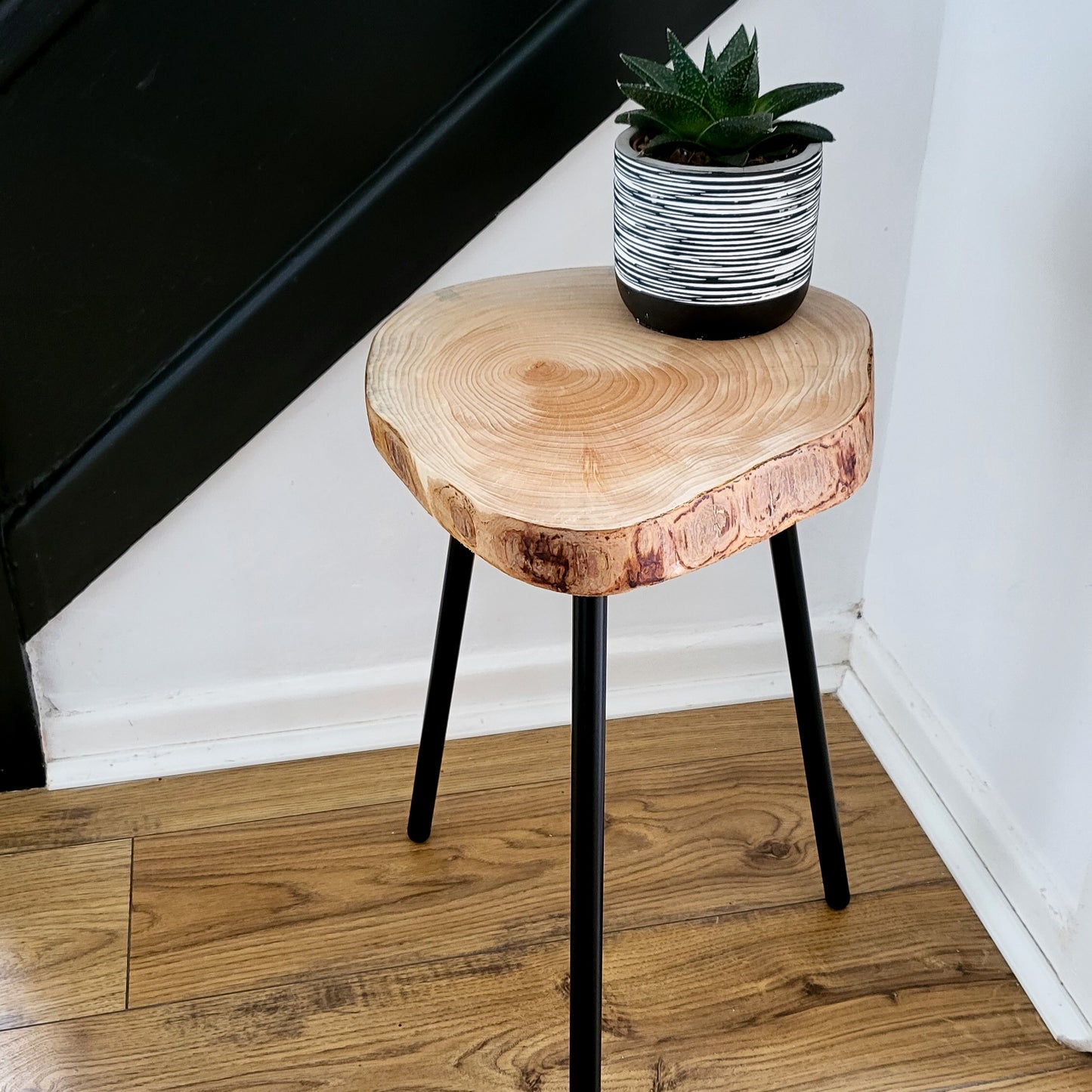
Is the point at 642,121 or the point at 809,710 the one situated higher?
the point at 642,121

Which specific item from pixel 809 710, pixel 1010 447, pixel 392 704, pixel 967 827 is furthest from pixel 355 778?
Result: pixel 1010 447

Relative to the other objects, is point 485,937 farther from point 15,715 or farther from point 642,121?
point 642,121

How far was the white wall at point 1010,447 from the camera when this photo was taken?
2.77ft

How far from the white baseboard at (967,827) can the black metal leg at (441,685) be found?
1.55 feet

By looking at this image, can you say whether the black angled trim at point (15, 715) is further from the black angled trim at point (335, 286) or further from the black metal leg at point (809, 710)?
the black metal leg at point (809, 710)

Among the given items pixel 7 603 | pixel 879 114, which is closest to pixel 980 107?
pixel 879 114

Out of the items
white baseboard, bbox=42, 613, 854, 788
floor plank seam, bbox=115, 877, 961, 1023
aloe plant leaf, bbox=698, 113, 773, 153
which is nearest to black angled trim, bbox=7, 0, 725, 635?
white baseboard, bbox=42, 613, 854, 788

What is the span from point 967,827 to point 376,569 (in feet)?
2.02

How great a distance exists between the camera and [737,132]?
0.69 metres

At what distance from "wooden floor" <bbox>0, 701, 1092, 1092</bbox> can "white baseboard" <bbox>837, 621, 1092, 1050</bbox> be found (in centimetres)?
2

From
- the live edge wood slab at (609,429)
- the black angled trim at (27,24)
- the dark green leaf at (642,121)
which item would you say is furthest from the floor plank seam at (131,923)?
the dark green leaf at (642,121)

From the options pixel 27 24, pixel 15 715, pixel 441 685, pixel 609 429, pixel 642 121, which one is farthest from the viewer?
pixel 15 715

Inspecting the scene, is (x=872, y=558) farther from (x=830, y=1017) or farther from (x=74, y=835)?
(x=74, y=835)

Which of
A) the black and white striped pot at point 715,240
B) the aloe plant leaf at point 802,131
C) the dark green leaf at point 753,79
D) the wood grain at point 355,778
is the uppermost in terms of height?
the dark green leaf at point 753,79
